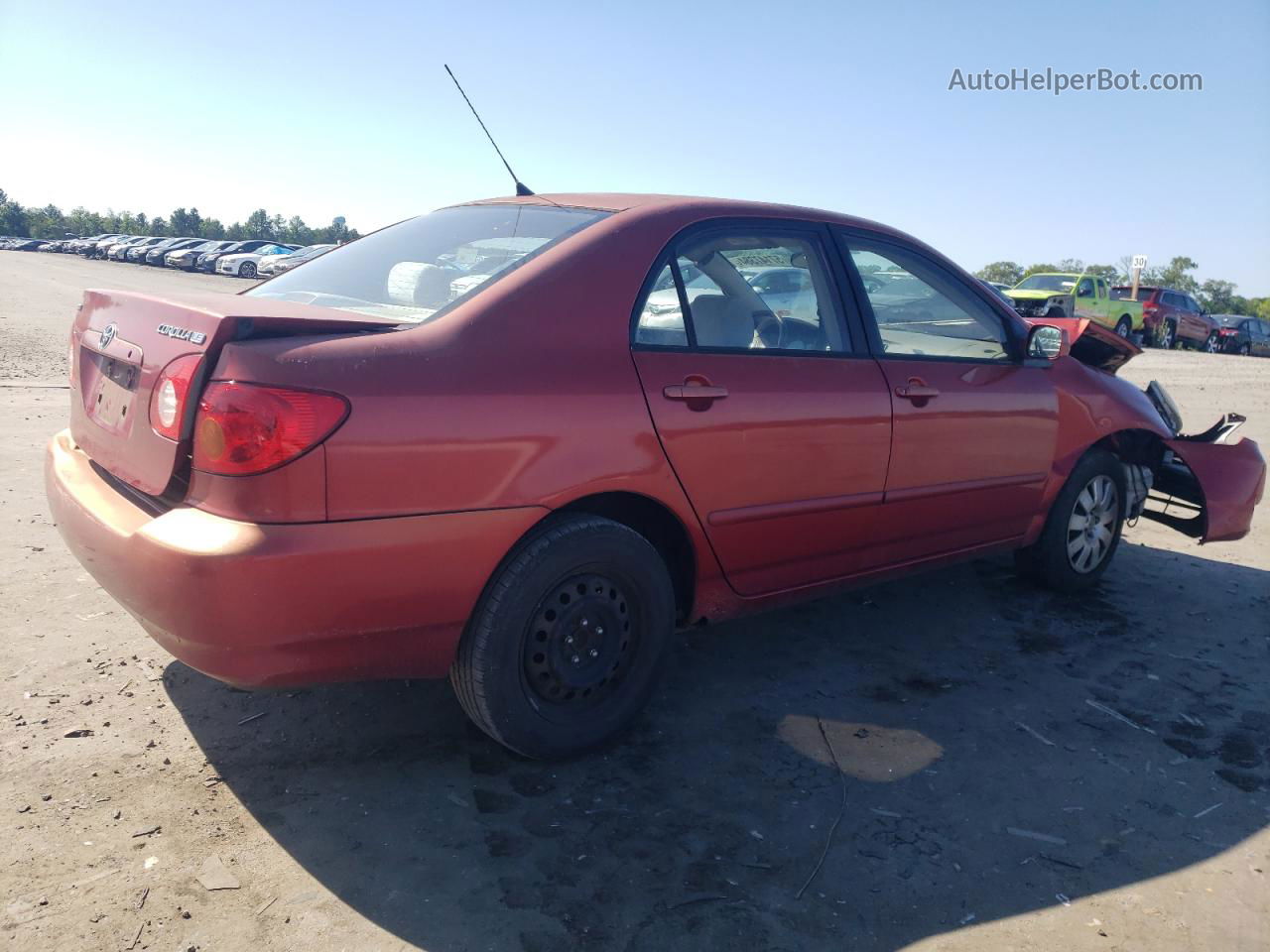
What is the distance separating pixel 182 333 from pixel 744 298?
180 cm

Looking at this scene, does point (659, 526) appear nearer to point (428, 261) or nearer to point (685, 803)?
point (685, 803)

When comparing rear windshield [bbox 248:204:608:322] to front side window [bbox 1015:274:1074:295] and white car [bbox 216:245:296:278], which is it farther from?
white car [bbox 216:245:296:278]

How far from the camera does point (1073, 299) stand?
22.3m

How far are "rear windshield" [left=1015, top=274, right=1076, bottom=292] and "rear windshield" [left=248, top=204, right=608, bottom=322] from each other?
887 inches

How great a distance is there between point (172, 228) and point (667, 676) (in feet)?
291

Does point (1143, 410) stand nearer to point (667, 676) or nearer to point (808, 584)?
point (808, 584)

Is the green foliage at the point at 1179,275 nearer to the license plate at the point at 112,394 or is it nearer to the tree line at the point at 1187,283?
the tree line at the point at 1187,283

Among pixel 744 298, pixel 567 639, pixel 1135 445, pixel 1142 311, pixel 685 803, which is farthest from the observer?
pixel 1142 311

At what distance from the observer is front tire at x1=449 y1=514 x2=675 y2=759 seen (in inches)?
107

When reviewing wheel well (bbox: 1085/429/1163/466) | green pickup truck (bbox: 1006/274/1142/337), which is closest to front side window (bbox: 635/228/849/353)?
wheel well (bbox: 1085/429/1163/466)

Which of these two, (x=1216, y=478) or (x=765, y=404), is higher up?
(x=765, y=404)

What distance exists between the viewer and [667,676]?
3697 mm

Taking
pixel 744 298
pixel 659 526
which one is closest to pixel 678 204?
pixel 744 298

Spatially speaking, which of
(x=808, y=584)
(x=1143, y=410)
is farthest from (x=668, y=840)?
(x=1143, y=410)
